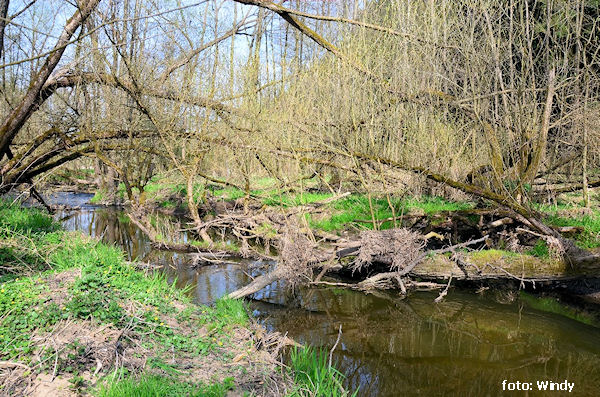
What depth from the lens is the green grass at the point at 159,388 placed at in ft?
10.3

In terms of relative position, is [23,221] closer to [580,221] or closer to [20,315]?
[20,315]

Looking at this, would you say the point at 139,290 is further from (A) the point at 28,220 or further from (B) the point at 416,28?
(B) the point at 416,28

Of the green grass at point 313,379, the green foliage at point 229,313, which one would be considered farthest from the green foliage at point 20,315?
the green grass at point 313,379

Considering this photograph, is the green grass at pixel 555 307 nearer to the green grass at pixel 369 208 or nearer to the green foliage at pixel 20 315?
the green grass at pixel 369 208

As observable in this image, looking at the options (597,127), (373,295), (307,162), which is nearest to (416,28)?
(307,162)

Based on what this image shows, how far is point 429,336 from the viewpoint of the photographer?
551cm

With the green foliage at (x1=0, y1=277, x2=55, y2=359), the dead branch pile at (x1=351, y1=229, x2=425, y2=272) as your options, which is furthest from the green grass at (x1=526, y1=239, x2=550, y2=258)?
the green foliage at (x1=0, y1=277, x2=55, y2=359)

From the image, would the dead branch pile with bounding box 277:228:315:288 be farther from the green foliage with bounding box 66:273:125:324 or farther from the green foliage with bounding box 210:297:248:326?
the green foliage with bounding box 66:273:125:324

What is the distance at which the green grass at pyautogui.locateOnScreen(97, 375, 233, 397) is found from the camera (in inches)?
123

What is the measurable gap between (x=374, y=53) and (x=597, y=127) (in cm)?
373

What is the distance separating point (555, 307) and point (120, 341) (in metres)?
5.69

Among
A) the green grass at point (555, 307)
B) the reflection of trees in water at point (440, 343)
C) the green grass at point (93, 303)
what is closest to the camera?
the green grass at point (93, 303)

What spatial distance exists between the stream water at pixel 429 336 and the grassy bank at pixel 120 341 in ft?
2.54

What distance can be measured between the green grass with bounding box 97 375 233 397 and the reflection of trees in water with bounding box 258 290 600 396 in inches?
58.5
